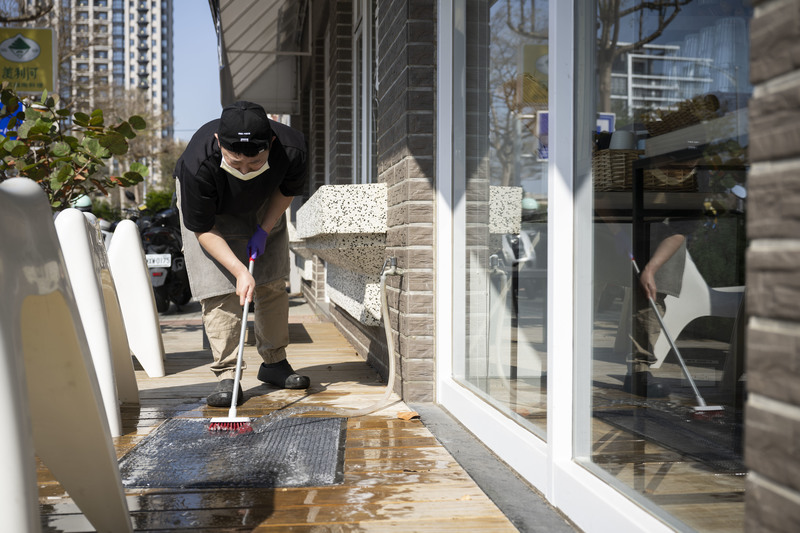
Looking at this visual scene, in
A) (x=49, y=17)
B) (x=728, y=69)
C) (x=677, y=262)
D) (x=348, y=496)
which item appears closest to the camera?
(x=728, y=69)

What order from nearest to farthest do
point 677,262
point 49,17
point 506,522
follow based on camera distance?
point 677,262 → point 506,522 → point 49,17

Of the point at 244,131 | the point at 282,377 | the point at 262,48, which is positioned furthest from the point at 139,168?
the point at 262,48

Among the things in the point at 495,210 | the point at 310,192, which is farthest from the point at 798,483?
the point at 310,192

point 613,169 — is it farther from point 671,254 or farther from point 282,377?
point 282,377

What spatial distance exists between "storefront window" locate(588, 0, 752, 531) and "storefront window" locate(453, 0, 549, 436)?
0.43 metres

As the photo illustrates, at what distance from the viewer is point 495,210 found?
10.0ft

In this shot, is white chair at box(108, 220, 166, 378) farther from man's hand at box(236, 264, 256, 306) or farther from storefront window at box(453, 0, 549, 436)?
storefront window at box(453, 0, 549, 436)

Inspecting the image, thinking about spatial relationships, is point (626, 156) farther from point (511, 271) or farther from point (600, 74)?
point (511, 271)

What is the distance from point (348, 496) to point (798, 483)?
1680 millimetres

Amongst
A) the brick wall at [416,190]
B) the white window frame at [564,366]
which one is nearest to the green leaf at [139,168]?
the brick wall at [416,190]

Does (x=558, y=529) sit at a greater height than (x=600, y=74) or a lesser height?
lesser

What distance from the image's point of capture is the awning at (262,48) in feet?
25.3

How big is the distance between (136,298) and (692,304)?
3.86m

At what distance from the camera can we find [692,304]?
1758mm
